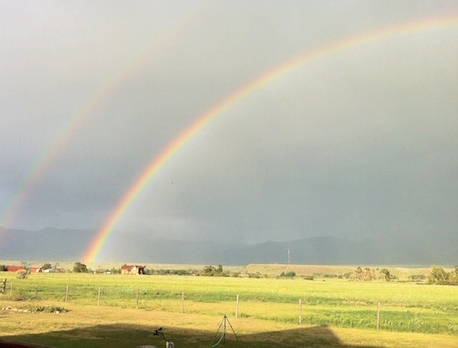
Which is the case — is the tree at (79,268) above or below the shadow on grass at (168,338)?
above

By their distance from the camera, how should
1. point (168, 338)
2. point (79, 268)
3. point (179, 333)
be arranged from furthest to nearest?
1. point (79, 268)
2. point (179, 333)
3. point (168, 338)

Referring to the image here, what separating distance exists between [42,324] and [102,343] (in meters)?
6.98

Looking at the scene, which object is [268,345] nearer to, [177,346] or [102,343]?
[177,346]

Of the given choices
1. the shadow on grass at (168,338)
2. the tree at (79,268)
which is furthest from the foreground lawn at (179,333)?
the tree at (79,268)

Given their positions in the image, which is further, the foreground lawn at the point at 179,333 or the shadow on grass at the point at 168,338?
the foreground lawn at the point at 179,333

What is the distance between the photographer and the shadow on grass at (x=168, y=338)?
1975cm

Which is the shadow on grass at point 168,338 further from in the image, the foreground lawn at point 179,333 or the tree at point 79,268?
the tree at point 79,268

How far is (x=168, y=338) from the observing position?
21234mm

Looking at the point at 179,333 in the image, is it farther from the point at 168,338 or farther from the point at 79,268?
the point at 79,268

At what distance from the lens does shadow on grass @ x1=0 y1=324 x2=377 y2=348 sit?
1975cm

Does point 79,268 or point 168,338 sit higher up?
point 79,268

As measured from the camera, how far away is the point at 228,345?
20.0 metres

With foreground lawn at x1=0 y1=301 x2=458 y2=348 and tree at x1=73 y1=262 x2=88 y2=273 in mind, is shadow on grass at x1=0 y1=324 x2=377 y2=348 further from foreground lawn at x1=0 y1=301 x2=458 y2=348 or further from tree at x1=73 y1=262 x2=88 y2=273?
tree at x1=73 y1=262 x2=88 y2=273

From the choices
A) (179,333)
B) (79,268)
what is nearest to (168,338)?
(179,333)
